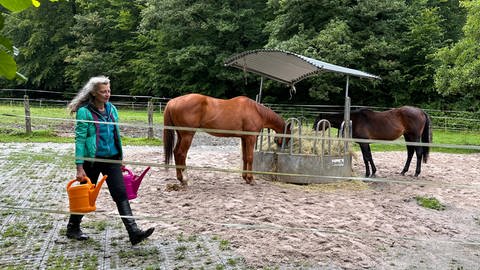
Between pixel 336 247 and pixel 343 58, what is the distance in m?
16.9

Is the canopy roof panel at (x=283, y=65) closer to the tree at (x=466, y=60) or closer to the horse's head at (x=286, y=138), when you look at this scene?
the horse's head at (x=286, y=138)

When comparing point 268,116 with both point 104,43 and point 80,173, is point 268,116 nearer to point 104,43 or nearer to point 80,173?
point 80,173

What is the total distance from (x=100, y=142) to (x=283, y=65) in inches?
186

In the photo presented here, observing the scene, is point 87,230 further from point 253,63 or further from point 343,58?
point 343,58

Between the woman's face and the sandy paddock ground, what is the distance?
106 cm

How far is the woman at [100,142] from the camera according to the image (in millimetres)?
3391

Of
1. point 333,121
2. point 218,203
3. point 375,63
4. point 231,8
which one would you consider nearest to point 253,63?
point 333,121

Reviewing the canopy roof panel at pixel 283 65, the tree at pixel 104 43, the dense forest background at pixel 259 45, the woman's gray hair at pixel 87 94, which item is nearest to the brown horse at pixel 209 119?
the canopy roof panel at pixel 283 65

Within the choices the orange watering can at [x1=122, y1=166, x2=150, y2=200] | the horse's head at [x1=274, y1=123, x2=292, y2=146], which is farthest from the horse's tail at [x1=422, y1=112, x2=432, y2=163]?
the orange watering can at [x1=122, y1=166, x2=150, y2=200]

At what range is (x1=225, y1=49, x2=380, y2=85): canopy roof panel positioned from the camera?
6.72 m

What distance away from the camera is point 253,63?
772 centimetres

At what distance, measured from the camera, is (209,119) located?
6.23 m

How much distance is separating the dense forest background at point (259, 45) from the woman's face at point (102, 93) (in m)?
13.0

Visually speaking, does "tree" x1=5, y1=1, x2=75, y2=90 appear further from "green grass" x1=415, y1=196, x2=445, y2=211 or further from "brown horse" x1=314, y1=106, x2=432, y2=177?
"green grass" x1=415, y1=196, x2=445, y2=211
